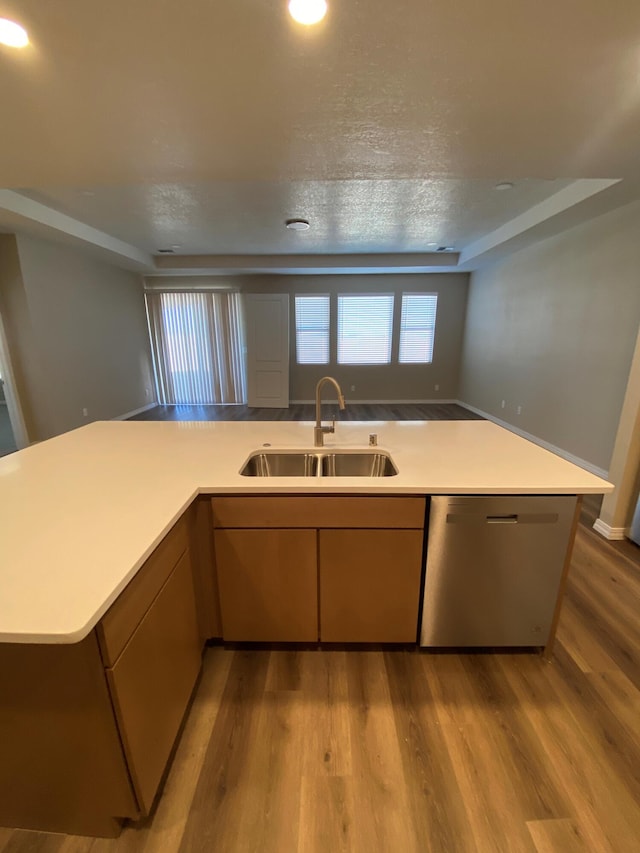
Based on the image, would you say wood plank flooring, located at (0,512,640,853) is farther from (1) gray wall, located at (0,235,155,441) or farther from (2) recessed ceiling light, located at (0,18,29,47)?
(1) gray wall, located at (0,235,155,441)

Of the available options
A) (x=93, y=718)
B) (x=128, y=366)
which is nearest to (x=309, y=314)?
(x=128, y=366)

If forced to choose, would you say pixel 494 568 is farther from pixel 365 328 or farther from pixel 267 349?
pixel 365 328

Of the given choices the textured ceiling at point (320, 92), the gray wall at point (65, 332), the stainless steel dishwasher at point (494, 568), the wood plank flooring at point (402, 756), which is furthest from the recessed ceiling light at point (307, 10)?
the gray wall at point (65, 332)

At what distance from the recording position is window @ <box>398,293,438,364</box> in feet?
22.1

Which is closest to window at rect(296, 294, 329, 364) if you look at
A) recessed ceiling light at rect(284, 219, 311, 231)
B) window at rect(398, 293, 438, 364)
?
window at rect(398, 293, 438, 364)

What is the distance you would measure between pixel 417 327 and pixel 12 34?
6.42 metres

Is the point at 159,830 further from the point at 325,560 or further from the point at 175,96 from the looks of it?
the point at 175,96

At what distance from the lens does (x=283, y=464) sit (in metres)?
1.76

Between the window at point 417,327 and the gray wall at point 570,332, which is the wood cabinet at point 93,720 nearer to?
the gray wall at point 570,332

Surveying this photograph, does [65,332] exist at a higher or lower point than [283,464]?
higher

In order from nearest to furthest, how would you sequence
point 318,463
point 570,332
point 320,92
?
point 320,92, point 318,463, point 570,332

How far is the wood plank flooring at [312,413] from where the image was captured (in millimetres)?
5988

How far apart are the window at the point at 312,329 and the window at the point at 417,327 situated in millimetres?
1519

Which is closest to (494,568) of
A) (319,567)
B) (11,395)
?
(319,567)
